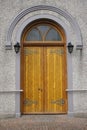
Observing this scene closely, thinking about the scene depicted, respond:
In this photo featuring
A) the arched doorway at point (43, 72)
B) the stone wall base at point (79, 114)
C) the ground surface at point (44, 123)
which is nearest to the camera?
the ground surface at point (44, 123)

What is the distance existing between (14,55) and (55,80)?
70.1 inches

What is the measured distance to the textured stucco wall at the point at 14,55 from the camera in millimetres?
10594

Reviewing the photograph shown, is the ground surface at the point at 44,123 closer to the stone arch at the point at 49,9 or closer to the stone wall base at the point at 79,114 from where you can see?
the stone wall base at the point at 79,114

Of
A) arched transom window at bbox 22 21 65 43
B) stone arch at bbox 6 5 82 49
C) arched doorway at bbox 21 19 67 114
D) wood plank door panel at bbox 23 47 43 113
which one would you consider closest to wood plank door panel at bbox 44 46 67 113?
arched doorway at bbox 21 19 67 114

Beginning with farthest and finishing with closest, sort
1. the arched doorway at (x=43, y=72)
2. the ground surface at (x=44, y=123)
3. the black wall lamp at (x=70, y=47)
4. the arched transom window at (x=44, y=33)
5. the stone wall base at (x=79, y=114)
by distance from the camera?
the arched transom window at (x=44, y=33) → the arched doorway at (x=43, y=72) → the black wall lamp at (x=70, y=47) → the stone wall base at (x=79, y=114) → the ground surface at (x=44, y=123)

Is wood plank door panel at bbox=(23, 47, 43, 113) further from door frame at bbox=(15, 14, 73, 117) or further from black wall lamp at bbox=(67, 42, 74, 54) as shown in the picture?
black wall lamp at bbox=(67, 42, 74, 54)


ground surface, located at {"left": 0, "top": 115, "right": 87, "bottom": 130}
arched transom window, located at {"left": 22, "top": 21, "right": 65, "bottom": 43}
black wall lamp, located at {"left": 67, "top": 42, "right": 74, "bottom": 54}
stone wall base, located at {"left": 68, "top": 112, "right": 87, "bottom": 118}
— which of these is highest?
arched transom window, located at {"left": 22, "top": 21, "right": 65, "bottom": 43}

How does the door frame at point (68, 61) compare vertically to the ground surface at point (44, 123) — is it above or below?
above

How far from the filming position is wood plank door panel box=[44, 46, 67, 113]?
35.9 feet

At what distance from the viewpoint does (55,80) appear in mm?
10992

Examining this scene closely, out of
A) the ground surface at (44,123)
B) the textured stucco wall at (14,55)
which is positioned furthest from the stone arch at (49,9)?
the ground surface at (44,123)

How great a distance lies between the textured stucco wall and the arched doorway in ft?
1.37

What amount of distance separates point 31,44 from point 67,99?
8.00 ft

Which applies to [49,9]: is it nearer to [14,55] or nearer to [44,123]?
[14,55]
